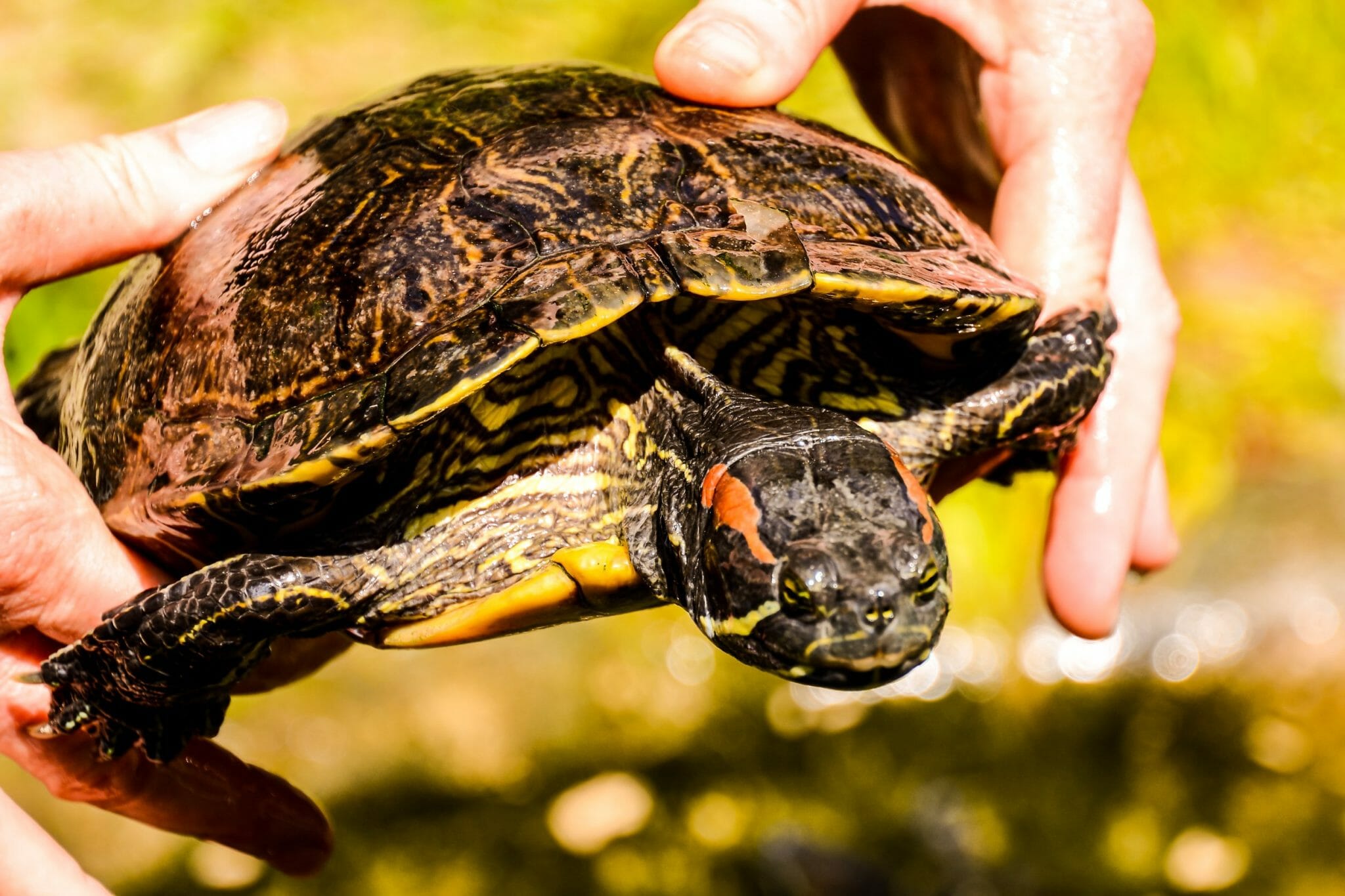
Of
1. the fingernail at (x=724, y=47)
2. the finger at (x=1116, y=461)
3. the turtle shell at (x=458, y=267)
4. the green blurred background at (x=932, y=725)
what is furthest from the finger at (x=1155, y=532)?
the fingernail at (x=724, y=47)

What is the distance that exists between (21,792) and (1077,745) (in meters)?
4.50

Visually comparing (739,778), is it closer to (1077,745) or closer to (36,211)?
(1077,745)

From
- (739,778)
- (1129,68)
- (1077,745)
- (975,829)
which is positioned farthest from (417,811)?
(1129,68)

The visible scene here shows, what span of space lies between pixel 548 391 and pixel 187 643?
34.8 inches

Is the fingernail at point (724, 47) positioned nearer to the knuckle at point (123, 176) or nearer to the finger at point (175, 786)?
the knuckle at point (123, 176)

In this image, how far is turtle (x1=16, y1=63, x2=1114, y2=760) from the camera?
6.55ft

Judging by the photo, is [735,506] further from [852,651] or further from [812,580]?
[852,651]

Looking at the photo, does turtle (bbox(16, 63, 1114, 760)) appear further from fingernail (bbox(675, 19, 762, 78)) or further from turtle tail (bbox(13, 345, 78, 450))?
turtle tail (bbox(13, 345, 78, 450))

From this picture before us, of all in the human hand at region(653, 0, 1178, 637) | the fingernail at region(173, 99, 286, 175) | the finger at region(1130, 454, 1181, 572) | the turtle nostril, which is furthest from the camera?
the finger at region(1130, 454, 1181, 572)

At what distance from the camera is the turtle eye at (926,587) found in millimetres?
1893

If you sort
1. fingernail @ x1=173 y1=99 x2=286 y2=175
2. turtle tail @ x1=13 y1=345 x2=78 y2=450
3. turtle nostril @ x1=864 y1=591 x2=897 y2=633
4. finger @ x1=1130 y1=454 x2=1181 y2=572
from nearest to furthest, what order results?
turtle nostril @ x1=864 y1=591 x2=897 y2=633 < fingernail @ x1=173 y1=99 x2=286 y2=175 < turtle tail @ x1=13 y1=345 x2=78 y2=450 < finger @ x1=1130 y1=454 x2=1181 y2=572

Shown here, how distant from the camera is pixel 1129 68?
300 centimetres

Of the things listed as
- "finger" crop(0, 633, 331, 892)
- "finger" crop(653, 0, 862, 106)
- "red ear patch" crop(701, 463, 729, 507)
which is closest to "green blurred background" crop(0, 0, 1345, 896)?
"finger" crop(0, 633, 331, 892)

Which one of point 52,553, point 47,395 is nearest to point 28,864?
point 52,553
